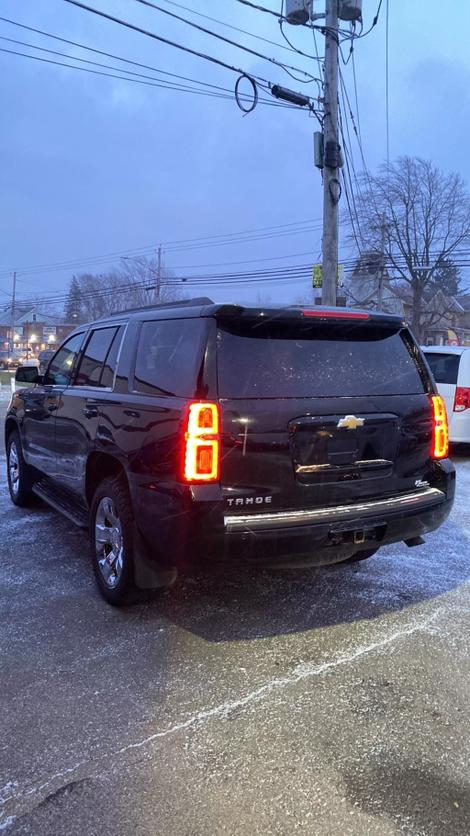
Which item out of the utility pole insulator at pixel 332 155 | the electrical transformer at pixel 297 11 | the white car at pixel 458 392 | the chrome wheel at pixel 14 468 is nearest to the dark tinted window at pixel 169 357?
the chrome wheel at pixel 14 468

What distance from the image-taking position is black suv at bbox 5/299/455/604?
294 centimetres

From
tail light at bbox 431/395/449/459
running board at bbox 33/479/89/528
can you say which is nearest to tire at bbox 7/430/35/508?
running board at bbox 33/479/89/528

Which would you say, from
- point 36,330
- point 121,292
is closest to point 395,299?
point 121,292

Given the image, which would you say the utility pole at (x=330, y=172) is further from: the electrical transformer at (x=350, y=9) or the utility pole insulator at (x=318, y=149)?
the electrical transformer at (x=350, y=9)

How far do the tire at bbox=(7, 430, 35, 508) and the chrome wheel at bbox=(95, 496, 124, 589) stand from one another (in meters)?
2.18

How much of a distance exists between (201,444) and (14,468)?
156 inches

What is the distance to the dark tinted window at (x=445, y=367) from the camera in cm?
860

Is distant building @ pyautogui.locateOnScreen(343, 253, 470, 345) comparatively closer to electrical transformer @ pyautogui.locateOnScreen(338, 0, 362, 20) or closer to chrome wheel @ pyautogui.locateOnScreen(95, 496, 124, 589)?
electrical transformer @ pyautogui.locateOnScreen(338, 0, 362, 20)

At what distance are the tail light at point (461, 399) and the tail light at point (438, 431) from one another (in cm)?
506

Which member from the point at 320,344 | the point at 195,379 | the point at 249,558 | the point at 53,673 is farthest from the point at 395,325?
the point at 53,673

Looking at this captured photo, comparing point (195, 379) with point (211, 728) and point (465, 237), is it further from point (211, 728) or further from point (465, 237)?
point (465, 237)

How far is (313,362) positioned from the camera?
3.32 meters

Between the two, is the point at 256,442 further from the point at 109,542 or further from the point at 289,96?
the point at 289,96

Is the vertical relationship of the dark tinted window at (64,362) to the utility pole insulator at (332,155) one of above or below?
below
